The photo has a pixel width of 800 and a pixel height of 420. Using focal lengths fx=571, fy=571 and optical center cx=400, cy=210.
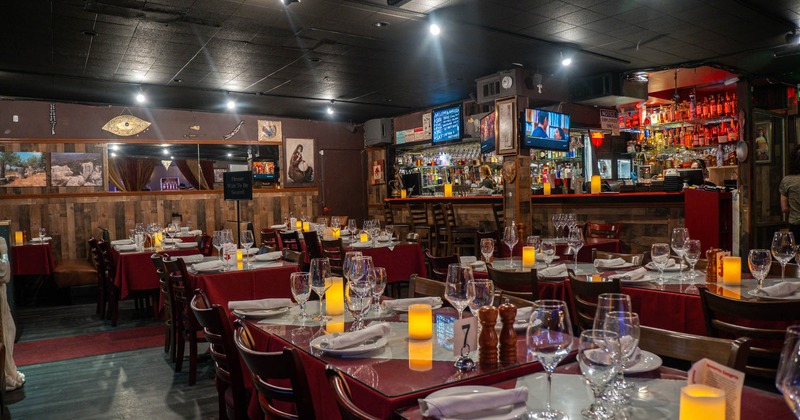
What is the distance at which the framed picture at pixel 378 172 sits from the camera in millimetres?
13539

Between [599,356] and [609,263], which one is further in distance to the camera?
[609,263]

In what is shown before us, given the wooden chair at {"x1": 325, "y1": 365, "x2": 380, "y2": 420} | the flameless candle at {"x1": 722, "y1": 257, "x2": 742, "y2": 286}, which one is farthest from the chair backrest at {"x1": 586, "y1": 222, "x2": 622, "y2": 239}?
the wooden chair at {"x1": 325, "y1": 365, "x2": 380, "y2": 420}

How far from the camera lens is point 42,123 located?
32.1 feet

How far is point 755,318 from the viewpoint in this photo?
7.45ft

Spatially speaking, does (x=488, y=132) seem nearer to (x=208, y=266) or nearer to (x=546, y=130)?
(x=546, y=130)

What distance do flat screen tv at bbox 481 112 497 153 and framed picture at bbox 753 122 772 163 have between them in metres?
4.50

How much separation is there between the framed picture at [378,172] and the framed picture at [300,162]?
1501 millimetres

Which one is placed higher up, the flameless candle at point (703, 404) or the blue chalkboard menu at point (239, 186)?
the blue chalkboard menu at point (239, 186)

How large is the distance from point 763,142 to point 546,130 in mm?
4119

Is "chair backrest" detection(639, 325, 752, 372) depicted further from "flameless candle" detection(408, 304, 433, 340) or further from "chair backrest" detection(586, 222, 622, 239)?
"chair backrest" detection(586, 222, 622, 239)

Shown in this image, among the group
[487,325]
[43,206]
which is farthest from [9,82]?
[487,325]

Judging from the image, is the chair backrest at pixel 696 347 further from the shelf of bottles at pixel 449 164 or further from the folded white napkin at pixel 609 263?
the shelf of bottles at pixel 449 164

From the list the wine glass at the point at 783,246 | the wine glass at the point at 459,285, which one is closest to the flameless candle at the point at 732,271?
the wine glass at the point at 783,246

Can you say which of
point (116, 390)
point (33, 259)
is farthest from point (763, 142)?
point (33, 259)
